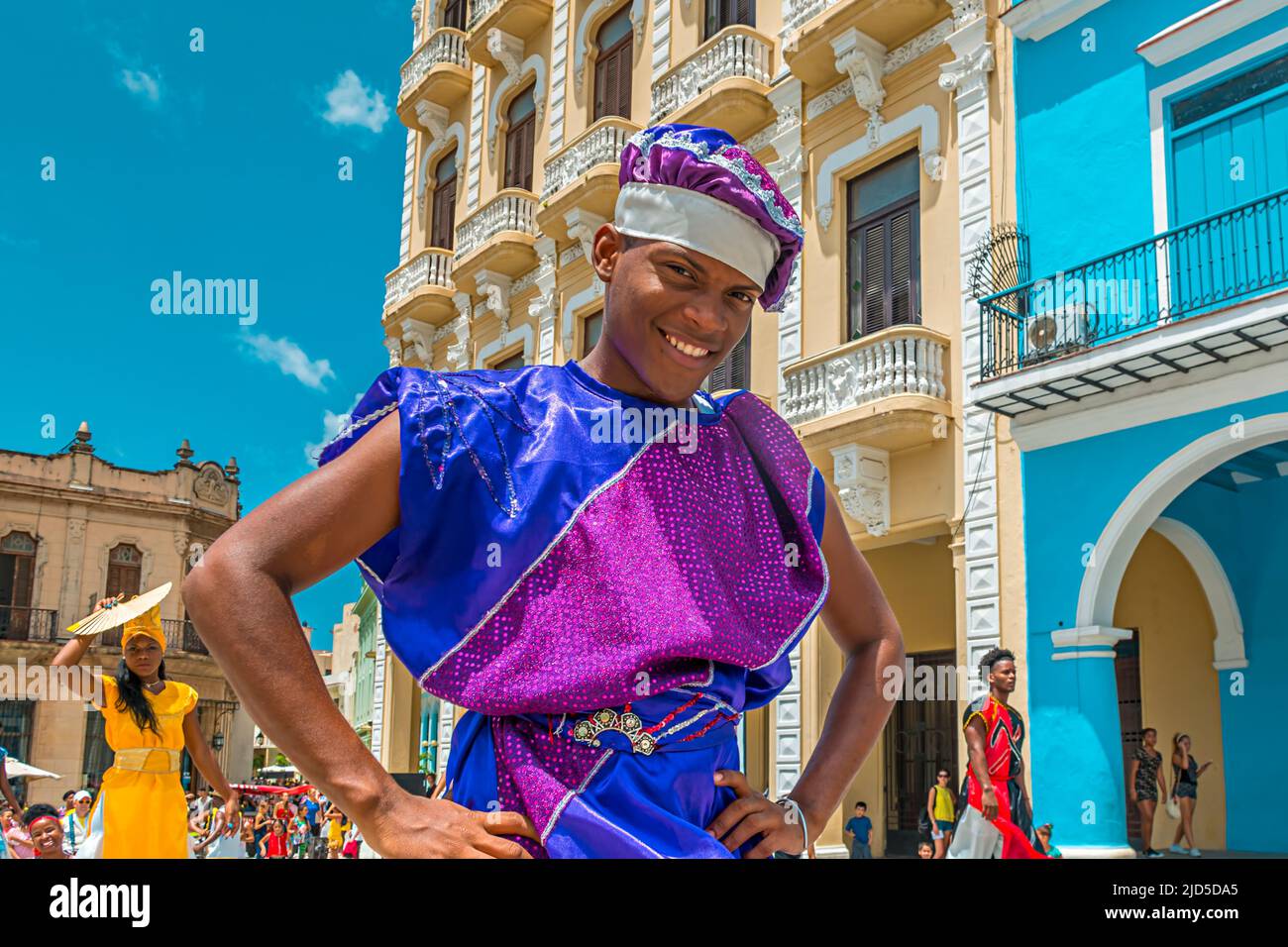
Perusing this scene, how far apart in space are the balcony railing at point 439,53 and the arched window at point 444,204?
1.39 meters

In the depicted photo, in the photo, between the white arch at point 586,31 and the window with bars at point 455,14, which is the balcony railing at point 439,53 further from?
the white arch at point 586,31

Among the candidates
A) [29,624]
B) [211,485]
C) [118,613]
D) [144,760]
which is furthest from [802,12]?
[211,485]

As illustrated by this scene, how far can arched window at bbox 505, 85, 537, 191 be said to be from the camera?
18.9 meters

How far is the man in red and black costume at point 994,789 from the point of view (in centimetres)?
786

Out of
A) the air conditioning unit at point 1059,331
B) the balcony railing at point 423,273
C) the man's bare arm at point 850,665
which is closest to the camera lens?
the man's bare arm at point 850,665

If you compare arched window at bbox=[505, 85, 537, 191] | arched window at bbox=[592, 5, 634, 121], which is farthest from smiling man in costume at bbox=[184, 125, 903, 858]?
arched window at bbox=[505, 85, 537, 191]

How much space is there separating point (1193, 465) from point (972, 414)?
195 cm

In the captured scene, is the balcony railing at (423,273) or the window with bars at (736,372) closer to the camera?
the window with bars at (736,372)

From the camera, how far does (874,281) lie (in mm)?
12555

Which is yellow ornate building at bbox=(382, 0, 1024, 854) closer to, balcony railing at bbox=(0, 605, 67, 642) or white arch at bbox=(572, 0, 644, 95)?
white arch at bbox=(572, 0, 644, 95)

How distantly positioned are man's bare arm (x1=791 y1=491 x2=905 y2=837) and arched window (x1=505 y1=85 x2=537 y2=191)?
17.2 metres

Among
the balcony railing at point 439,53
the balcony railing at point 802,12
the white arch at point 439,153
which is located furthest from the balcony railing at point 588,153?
the balcony railing at point 439,53

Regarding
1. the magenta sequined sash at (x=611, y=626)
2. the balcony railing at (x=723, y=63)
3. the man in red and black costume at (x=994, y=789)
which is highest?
the balcony railing at (x=723, y=63)
